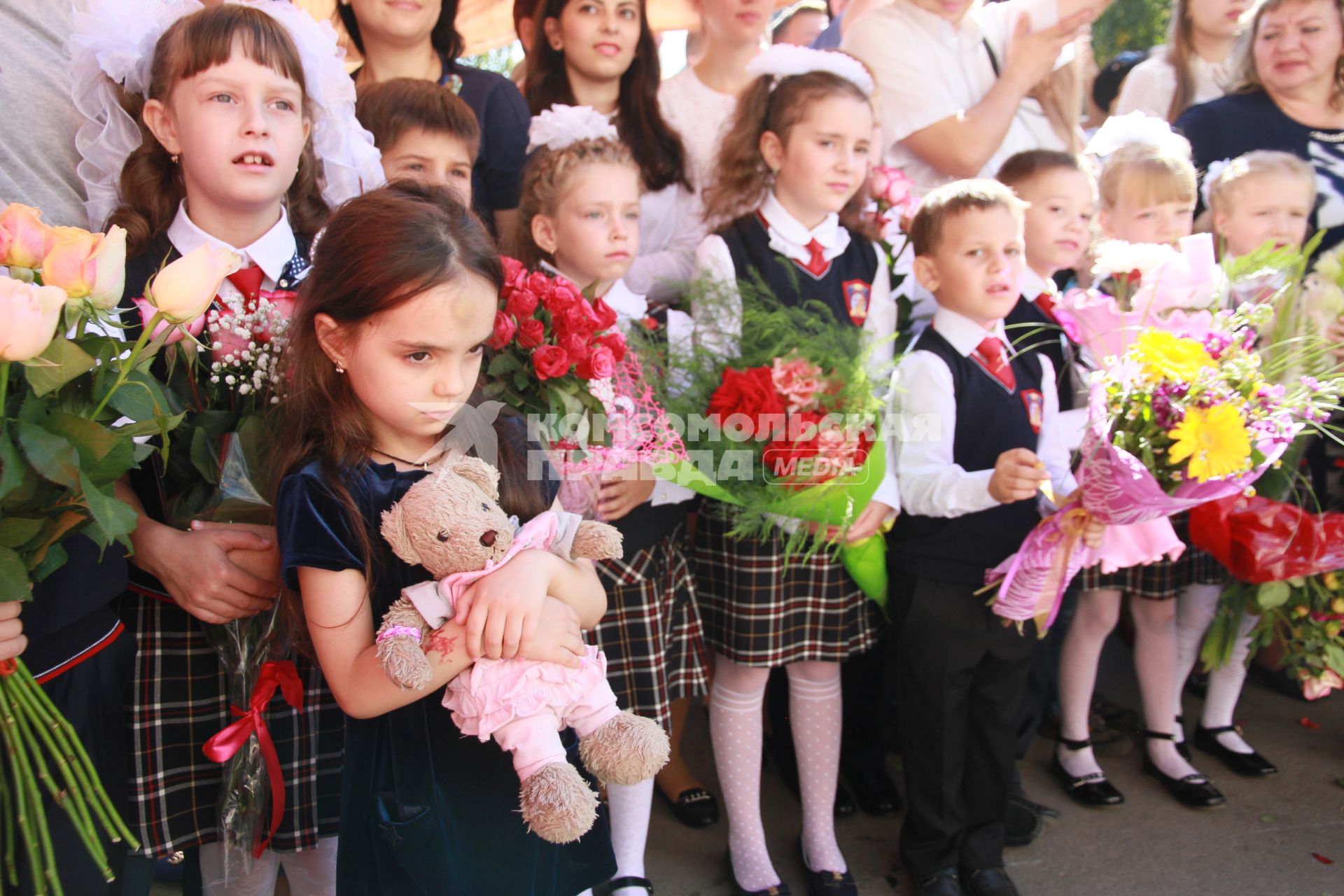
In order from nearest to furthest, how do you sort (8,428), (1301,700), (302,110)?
(8,428) < (302,110) < (1301,700)

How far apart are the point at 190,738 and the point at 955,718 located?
1.72 metres

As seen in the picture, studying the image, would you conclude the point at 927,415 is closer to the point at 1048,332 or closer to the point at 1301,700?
the point at 1048,332

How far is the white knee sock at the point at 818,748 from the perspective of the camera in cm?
256

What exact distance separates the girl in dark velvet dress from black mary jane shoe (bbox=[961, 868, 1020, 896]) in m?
1.18

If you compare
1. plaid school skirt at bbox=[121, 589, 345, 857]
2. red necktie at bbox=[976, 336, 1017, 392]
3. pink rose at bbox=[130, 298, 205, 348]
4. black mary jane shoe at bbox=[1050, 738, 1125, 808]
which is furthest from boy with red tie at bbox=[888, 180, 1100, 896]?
pink rose at bbox=[130, 298, 205, 348]

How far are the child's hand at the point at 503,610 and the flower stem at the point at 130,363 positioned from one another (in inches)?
22.3

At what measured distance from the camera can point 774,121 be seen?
2777 millimetres

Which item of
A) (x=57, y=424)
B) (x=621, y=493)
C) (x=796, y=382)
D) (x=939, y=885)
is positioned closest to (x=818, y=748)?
(x=939, y=885)

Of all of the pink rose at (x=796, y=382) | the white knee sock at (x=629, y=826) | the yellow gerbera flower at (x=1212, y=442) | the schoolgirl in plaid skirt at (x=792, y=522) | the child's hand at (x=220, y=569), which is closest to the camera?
the child's hand at (x=220, y=569)

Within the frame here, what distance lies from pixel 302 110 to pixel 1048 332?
1.96 metres

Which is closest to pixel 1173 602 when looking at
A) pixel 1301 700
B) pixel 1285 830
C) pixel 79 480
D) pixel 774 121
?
pixel 1285 830

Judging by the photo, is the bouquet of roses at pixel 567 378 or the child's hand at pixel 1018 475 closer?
the bouquet of roses at pixel 567 378

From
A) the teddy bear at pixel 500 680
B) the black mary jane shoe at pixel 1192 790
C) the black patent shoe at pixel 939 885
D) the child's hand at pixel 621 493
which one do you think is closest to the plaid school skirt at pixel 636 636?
the child's hand at pixel 621 493

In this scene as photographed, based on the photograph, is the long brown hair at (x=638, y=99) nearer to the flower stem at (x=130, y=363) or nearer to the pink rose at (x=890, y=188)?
the pink rose at (x=890, y=188)
